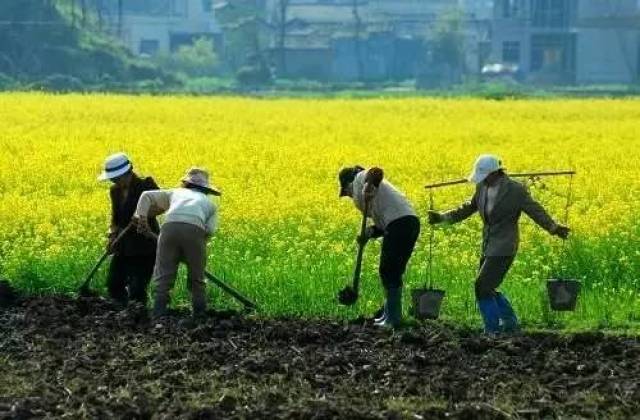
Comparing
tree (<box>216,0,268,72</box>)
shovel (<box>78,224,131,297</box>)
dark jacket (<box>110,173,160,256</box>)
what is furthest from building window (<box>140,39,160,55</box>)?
dark jacket (<box>110,173,160,256</box>)

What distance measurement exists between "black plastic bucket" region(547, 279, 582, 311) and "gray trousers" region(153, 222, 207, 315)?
9.45ft

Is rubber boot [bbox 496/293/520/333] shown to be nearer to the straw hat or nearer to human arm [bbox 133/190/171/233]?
the straw hat

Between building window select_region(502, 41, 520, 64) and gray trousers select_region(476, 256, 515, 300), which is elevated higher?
gray trousers select_region(476, 256, 515, 300)

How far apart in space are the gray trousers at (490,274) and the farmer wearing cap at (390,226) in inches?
28.4

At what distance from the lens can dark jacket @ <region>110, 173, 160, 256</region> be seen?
47.6 ft

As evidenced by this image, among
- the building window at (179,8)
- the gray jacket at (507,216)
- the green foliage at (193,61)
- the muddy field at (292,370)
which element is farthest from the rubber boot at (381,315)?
the building window at (179,8)

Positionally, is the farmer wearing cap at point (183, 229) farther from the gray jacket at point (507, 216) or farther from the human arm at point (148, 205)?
the gray jacket at point (507, 216)

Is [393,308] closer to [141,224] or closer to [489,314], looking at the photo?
[489,314]

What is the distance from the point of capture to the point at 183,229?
13.6 meters

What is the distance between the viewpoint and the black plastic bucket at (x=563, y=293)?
13359 mm

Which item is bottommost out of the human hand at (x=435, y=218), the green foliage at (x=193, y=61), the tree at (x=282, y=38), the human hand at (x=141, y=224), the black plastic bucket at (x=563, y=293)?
the green foliage at (x=193, y=61)

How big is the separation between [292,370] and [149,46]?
99.4 metres

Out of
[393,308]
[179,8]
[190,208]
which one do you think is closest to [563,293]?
[393,308]

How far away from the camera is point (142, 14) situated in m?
111
